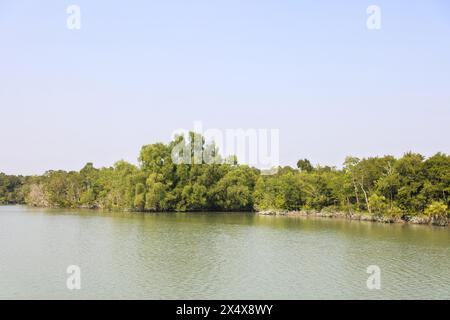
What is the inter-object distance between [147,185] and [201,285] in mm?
44443

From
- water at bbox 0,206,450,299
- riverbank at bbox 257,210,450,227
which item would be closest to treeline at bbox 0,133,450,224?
riverbank at bbox 257,210,450,227

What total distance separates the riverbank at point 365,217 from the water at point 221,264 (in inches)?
343

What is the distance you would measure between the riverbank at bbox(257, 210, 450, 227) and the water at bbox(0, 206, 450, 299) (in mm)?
8715

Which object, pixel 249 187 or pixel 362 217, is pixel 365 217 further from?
pixel 249 187

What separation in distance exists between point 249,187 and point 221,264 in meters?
50.2

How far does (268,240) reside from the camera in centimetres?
2995

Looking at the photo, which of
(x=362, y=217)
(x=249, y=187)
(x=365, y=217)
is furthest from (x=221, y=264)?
(x=249, y=187)

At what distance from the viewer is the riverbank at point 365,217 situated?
41497 mm

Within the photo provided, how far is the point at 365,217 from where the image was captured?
155 feet

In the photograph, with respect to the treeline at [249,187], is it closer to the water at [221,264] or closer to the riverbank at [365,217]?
the riverbank at [365,217]

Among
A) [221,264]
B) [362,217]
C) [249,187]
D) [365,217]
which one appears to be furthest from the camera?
[249,187]

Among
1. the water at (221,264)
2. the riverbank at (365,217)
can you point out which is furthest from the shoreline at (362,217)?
the water at (221,264)
